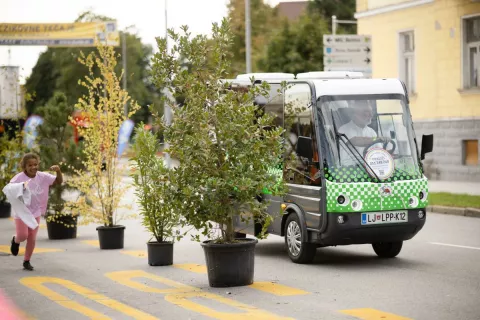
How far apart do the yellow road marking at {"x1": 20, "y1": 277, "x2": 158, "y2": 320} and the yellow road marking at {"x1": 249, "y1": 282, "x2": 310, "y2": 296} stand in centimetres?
171

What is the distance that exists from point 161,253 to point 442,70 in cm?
1829

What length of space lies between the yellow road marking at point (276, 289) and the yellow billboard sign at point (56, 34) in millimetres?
41182

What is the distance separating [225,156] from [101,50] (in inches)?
256

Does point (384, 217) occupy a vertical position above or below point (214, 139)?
below

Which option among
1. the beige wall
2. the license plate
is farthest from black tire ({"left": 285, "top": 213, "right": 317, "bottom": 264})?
the beige wall

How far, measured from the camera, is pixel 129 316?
9.59 metres

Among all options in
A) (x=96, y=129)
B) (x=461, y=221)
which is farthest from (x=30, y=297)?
(x=461, y=221)

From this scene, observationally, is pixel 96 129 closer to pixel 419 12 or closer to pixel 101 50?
pixel 101 50

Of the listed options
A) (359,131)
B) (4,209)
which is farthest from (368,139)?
(4,209)

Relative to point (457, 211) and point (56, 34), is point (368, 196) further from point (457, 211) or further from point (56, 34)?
point (56, 34)

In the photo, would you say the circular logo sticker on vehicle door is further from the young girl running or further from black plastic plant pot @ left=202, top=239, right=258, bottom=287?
the young girl running

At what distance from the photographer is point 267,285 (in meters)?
11.5

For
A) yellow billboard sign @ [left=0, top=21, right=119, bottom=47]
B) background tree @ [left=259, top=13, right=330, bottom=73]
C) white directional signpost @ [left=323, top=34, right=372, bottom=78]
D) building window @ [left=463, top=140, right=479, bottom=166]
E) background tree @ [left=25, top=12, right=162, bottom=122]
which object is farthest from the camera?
background tree @ [left=25, top=12, right=162, bottom=122]

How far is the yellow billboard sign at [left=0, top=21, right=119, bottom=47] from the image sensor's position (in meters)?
51.7
